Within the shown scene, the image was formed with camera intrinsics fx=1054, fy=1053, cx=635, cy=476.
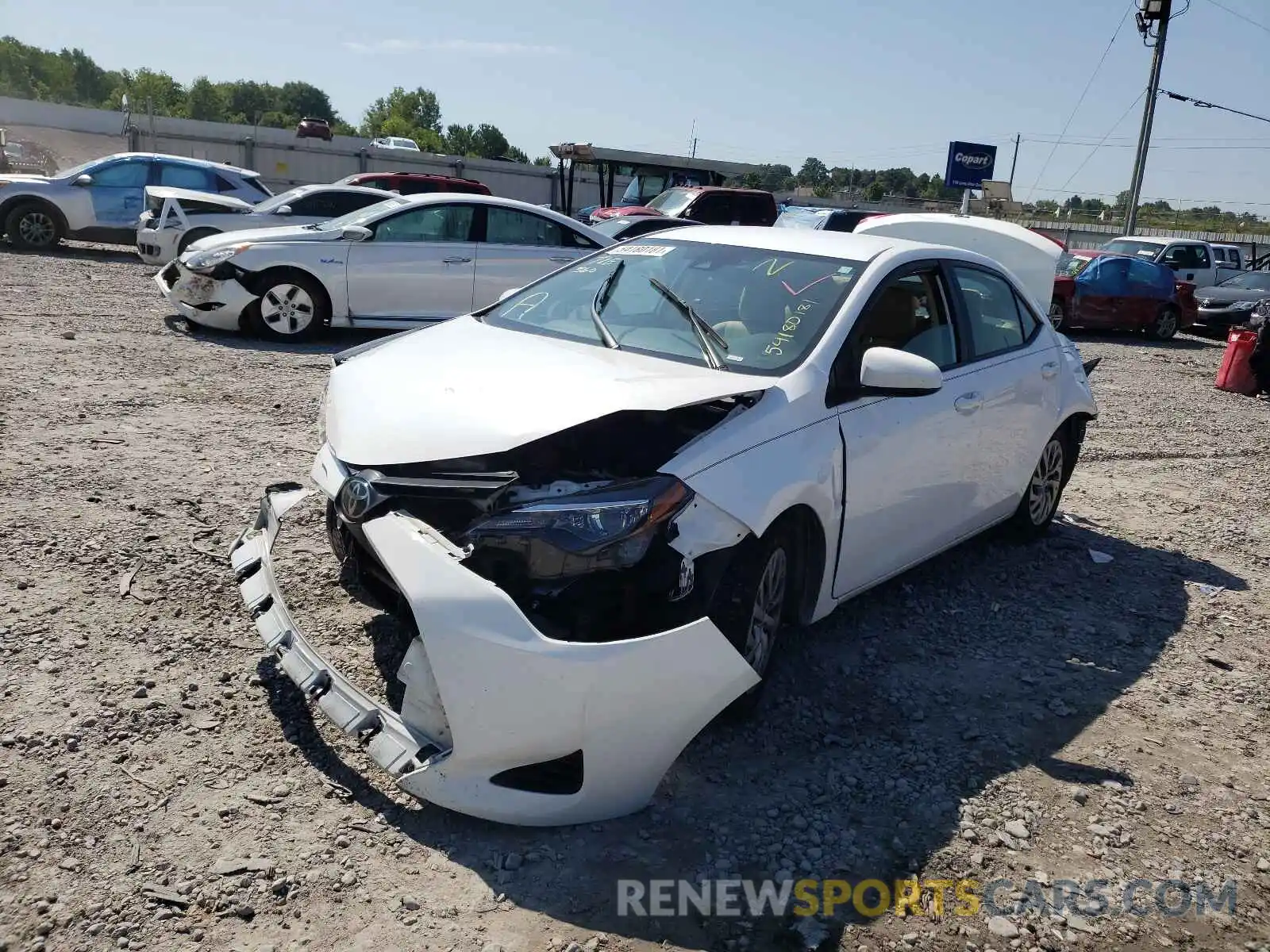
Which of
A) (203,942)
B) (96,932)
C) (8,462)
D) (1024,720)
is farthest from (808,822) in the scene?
(8,462)

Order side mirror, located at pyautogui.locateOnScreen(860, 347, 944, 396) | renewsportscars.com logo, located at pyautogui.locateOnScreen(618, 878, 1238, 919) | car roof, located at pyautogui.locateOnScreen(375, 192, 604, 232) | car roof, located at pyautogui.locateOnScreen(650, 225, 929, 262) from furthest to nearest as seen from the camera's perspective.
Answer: car roof, located at pyautogui.locateOnScreen(375, 192, 604, 232) → car roof, located at pyautogui.locateOnScreen(650, 225, 929, 262) → side mirror, located at pyautogui.locateOnScreen(860, 347, 944, 396) → renewsportscars.com logo, located at pyautogui.locateOnScreen(618, 878, 1238, 919)

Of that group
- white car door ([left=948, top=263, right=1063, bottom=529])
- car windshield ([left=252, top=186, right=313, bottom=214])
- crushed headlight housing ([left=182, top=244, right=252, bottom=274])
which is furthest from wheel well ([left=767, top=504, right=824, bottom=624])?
car windshield ([left=252, top=186, right=313, bottom=214])

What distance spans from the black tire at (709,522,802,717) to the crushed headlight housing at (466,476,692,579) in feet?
1.38

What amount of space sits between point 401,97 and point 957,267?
131936 millimetres

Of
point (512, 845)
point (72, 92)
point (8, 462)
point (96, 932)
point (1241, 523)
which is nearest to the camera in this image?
point (96, 932)

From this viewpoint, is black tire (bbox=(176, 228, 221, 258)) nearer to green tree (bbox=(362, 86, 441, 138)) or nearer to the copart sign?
the copart sign

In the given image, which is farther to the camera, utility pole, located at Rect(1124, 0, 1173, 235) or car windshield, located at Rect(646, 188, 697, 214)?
utility pole, located at Rect(1124, 0, 1173, 235)

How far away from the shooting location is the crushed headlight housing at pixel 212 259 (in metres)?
10.1

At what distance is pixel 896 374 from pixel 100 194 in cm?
1622

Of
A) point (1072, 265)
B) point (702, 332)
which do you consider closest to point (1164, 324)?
point (1072, 265)

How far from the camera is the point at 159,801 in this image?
3.04 meters

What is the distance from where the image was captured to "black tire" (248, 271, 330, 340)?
33.8 ft

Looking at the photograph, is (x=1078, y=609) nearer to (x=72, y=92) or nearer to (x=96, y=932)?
(x=96, y=932)

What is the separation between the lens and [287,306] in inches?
410
